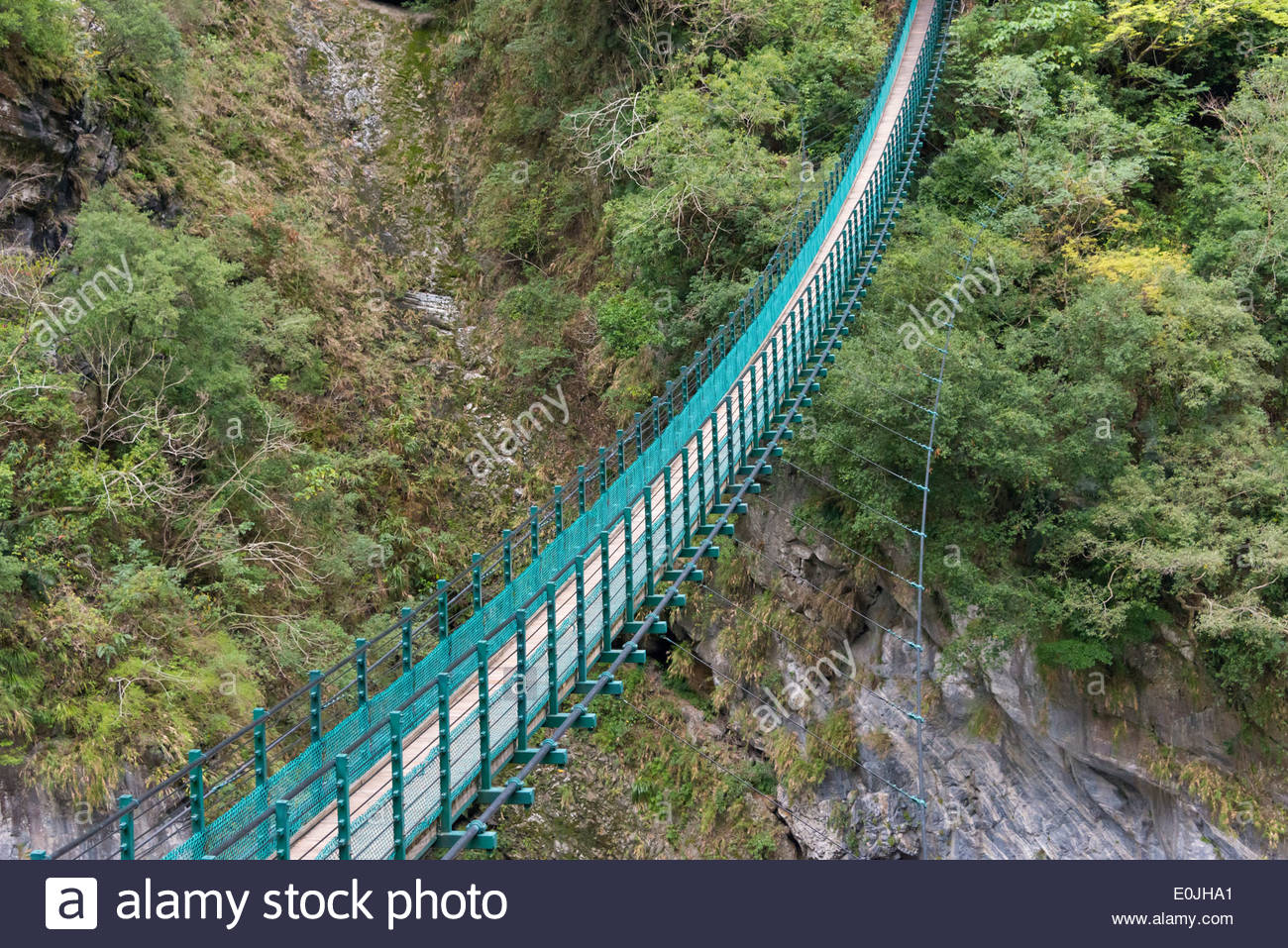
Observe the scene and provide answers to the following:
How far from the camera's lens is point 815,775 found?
14.6 meters

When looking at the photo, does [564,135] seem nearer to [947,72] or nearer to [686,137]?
[686,137]

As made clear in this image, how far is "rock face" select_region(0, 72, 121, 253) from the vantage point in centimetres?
1320

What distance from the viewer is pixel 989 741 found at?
42.7 feet

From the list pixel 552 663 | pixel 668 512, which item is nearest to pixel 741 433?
pixel 668 512

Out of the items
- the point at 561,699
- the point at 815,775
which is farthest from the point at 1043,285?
the point at 561,699

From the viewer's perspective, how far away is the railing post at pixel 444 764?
6.48 metres

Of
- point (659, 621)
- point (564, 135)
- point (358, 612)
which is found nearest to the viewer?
point (659, 621)

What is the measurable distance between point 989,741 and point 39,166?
12102 millimetres

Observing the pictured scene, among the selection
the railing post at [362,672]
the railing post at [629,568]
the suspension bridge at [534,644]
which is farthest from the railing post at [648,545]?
the railing post at [362,672]

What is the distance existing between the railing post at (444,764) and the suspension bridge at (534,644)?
1 cm

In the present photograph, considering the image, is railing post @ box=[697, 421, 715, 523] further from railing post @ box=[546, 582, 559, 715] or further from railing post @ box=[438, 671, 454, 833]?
railing post @ box=[438, 671, 454, 833]

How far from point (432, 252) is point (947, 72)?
26.8ft

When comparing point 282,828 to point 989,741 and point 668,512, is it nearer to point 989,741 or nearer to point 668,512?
point 668,512

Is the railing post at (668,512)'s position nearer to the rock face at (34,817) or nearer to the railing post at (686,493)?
the railing post at (686,493)
